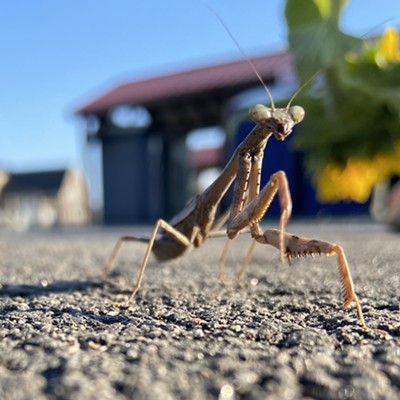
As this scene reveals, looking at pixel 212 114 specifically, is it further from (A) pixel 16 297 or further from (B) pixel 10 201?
(B) pixel 10 201

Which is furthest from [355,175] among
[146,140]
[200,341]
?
[146,140]

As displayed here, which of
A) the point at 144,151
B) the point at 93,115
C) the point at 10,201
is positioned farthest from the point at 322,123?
the point at 10,201

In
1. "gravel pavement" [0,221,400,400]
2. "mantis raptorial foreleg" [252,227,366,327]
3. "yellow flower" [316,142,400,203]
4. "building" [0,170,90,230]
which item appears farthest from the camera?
"building" [0,170,90,230]

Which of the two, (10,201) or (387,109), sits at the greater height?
(387,109)

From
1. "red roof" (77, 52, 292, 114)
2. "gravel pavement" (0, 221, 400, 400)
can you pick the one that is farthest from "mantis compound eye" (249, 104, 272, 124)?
"red roof" (77, 52, 292, 114)

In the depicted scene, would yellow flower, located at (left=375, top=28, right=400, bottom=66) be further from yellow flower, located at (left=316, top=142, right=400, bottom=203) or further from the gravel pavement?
the gravel pavement

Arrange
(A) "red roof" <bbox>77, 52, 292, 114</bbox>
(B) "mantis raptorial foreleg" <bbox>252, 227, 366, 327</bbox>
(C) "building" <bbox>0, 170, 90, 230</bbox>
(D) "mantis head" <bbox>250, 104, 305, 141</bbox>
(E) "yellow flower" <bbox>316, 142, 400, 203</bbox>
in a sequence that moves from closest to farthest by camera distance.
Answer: (B) "mantis raptorial foreleg" <bbox>252, 227, 366, 327</bbox>
(D) "mantis head" <bbox>250, 104, 305, 141</bbox>
(E) "yellow flower" <bbox>316, 142, 400, 203</bbox>
(A) "red roof" <bbox>77, 52, 292, 114</bbox>
(C) "building" <bbox>0, 170, 90, 230</bbox>
